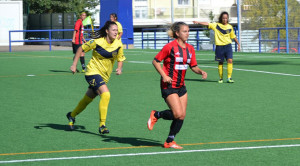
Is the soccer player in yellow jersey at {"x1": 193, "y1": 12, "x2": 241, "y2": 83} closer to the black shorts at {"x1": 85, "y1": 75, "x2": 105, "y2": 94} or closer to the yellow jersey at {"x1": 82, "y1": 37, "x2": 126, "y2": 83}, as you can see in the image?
the yellow jersey at {"x1": 82, "y1": 37, "x2": 126, "y2": 83}

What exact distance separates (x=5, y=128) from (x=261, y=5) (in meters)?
23.8

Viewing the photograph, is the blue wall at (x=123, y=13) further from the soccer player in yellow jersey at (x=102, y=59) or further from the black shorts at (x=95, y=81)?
the black shorts at (x=95, y=81)

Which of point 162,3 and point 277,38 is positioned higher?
point 162,3

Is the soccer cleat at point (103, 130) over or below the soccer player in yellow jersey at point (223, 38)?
below

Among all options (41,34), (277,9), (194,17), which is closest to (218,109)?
(277,9)

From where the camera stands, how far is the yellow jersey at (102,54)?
8750mm

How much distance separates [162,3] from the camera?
282 feet

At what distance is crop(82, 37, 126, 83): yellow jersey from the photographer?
8750 millimetres

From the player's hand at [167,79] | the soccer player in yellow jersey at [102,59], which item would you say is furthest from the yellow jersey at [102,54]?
the player's hand at [167,79]

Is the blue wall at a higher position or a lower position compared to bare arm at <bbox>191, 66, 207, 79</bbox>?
higher

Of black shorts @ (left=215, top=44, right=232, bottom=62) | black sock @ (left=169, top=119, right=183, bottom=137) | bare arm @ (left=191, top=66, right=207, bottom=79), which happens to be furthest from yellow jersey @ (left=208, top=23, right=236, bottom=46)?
black sock @ (left=169, top=119, right=183, bottom=137)

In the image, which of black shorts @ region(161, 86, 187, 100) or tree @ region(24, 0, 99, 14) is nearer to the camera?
black shorts @ region(161, 86, 187, 100)

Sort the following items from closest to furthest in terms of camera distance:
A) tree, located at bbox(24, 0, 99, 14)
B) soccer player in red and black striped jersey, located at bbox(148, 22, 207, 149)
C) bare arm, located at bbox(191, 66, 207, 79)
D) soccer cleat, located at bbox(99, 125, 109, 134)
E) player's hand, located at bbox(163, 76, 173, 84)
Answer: player's hand, located at bbox(163, 76, 173, 84), soccer player in red and black striped jersey, located at bbox(148, 22, 207, 149), bare arm, located at bbox(191, 66, 207, 79), soccer cleat, located at bbox(99, 125, 109, 134), tree, located at bbox(24, 0, 99, 14)

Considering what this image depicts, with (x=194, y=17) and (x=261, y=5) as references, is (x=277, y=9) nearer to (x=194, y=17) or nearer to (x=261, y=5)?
(x=261, y=5)
